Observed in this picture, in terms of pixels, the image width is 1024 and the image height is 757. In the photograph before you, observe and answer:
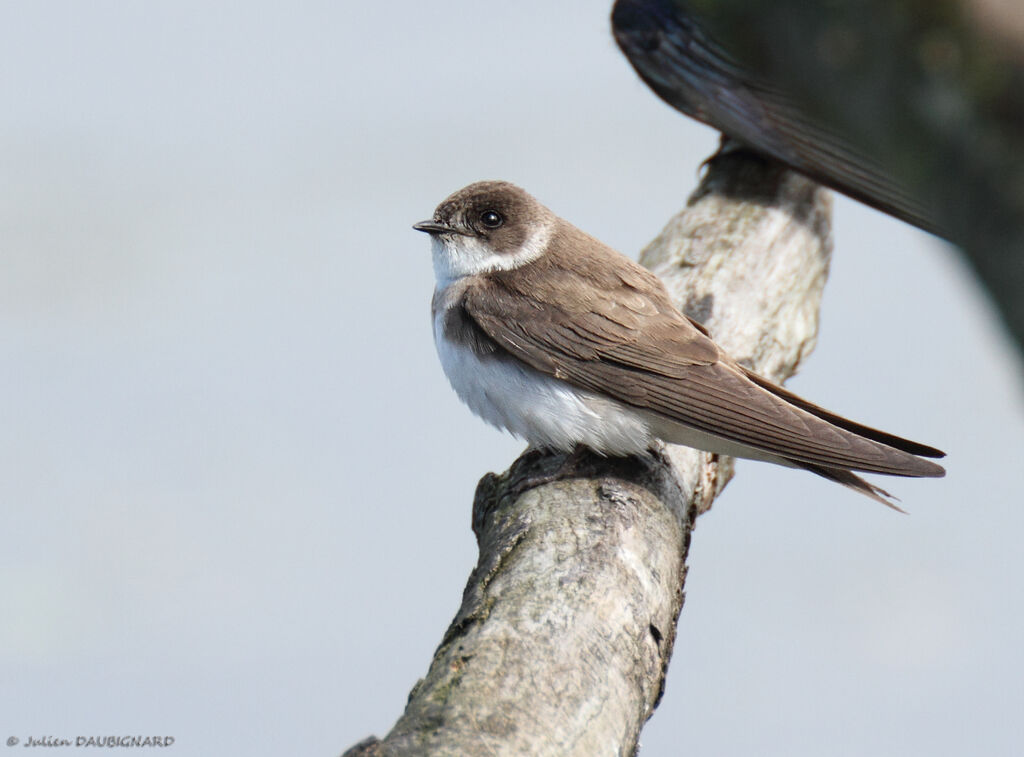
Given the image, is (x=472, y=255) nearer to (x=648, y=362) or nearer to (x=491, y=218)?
(x=491, y=218)

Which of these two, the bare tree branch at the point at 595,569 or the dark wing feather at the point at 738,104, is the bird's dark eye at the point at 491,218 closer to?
the bare tree branch at the point at 595,569

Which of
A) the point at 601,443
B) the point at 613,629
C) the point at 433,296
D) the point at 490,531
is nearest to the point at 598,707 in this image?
the point at 613,629

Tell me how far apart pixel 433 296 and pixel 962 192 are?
362cm

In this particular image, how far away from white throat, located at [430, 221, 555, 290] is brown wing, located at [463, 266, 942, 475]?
7.2 inches

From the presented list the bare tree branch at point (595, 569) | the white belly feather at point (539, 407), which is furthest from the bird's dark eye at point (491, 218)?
the bare tree branch at point (595, 569)

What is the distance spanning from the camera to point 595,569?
2.90m

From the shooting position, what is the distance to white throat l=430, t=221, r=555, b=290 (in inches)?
172

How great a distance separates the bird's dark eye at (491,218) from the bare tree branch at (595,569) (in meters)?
0.70

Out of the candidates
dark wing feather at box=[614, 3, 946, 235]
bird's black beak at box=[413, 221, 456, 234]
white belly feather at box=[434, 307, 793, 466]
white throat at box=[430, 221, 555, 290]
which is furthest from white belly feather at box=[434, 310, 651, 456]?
dark wing feather at box=[614, 3, 946, 235]

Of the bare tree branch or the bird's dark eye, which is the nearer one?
the bare tree branch

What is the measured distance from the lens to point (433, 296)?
4.57 metres

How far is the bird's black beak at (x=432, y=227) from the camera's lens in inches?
178

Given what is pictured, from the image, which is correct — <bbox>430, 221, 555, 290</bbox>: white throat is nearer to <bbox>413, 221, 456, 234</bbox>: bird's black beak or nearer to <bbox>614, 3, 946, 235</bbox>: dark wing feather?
<bbox>413, 221, 456, 234</bbox>: bird's black beak

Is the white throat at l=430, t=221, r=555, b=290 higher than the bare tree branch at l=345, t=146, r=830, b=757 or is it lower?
higher
